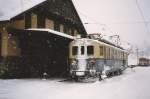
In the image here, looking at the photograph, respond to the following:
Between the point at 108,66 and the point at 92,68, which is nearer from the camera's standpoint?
the point at 92,68

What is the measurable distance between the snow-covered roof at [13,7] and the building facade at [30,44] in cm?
31

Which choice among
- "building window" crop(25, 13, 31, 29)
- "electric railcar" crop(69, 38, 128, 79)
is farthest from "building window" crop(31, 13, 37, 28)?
"electric railcar" crop(69, 38, 128, 79)

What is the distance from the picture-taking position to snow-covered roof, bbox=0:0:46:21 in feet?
69.8

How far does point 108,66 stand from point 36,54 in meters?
5.79

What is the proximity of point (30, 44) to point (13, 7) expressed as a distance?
11.7 ft

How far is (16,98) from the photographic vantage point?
11.0m

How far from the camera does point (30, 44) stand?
75.3 feet

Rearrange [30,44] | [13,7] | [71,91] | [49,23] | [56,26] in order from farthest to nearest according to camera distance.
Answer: [56,26] → [49,23] → [13,7] → [30,44] → [71,91]

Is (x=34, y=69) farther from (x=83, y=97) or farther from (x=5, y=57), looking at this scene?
(x=83, y=97)

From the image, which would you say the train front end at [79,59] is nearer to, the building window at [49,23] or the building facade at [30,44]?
the building facade at [30,44]

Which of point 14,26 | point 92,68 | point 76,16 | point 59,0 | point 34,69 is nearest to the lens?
point 92,68

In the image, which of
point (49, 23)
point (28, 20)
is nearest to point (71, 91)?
point (28, 20)

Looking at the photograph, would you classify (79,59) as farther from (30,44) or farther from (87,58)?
(30,44)

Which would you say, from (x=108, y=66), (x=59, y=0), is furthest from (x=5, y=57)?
(x=59, y=0)
